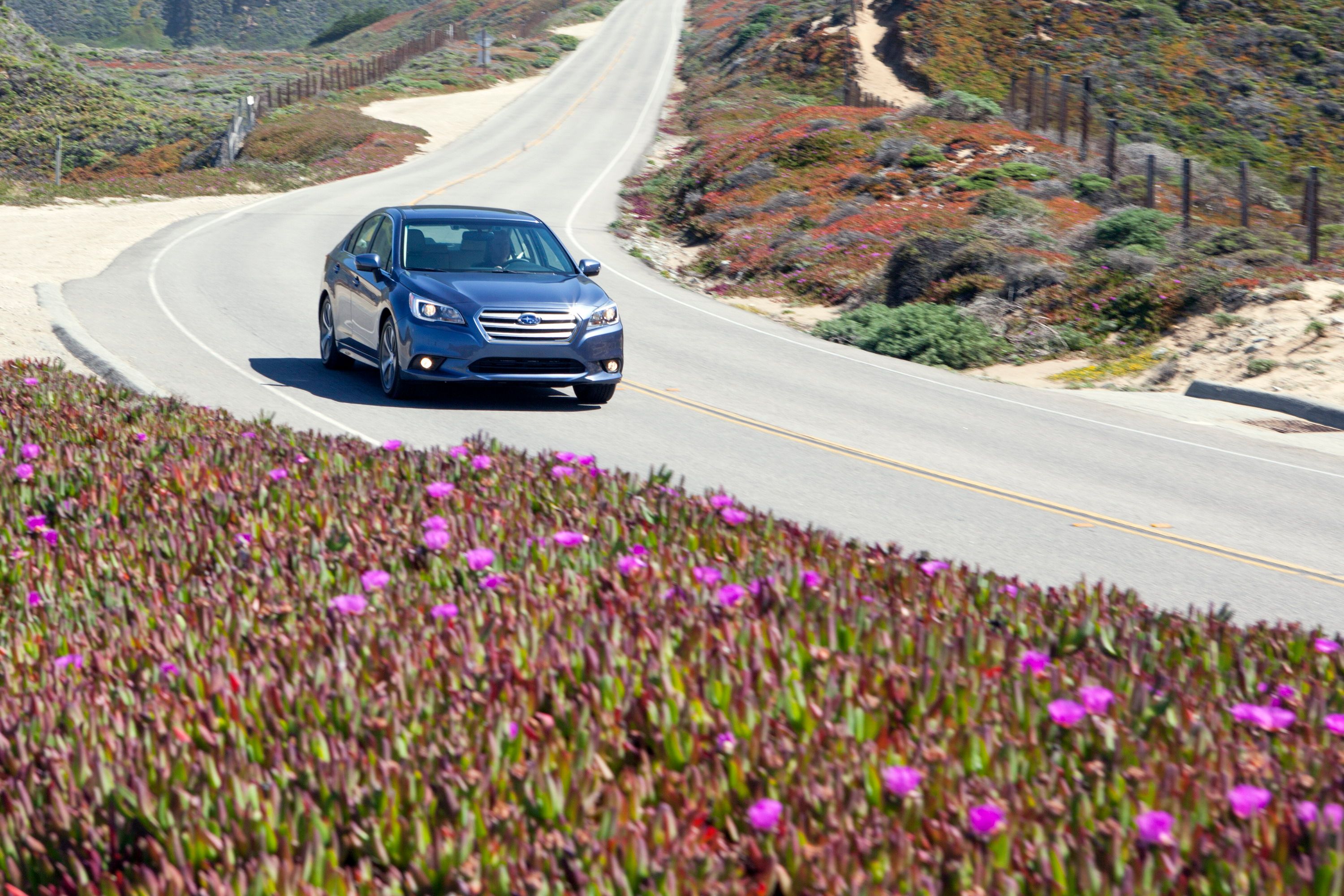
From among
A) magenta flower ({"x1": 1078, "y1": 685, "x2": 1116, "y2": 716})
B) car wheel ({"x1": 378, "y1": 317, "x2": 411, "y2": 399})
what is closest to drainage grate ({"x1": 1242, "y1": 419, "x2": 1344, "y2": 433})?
car wheel ({"x1": 378, "y1": 317, "x2": 411, "y2": 399})

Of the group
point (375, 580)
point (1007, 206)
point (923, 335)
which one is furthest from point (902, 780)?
point (1007, 206)

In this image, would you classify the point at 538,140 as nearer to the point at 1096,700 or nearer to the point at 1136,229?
the point at 1136,229

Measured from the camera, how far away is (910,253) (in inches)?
892

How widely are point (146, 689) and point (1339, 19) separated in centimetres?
6061

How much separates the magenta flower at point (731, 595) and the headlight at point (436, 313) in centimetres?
854

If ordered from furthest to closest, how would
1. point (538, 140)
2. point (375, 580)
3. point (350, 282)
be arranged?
point (538, 140), point (350, 282), point (375, 580)

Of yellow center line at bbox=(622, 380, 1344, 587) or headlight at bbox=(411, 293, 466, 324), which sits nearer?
yellow center line at bbox=(622, 380, 1344, 587)

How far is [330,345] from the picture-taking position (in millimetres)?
14359

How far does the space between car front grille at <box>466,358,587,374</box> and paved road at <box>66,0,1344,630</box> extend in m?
0.45

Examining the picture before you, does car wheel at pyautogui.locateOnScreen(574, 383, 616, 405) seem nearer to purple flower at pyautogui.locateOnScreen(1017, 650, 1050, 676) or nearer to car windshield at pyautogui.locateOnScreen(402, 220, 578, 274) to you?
car windshield at pyautogui.locateOnScreen(402, 220, 578, 274)

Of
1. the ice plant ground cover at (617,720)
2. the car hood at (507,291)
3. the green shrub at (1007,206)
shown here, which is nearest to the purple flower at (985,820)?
the ice plant ground cover at (617,720)

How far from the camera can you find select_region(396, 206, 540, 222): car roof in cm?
1338

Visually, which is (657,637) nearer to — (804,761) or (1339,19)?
(804,761)

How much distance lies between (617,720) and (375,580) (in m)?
1.18
